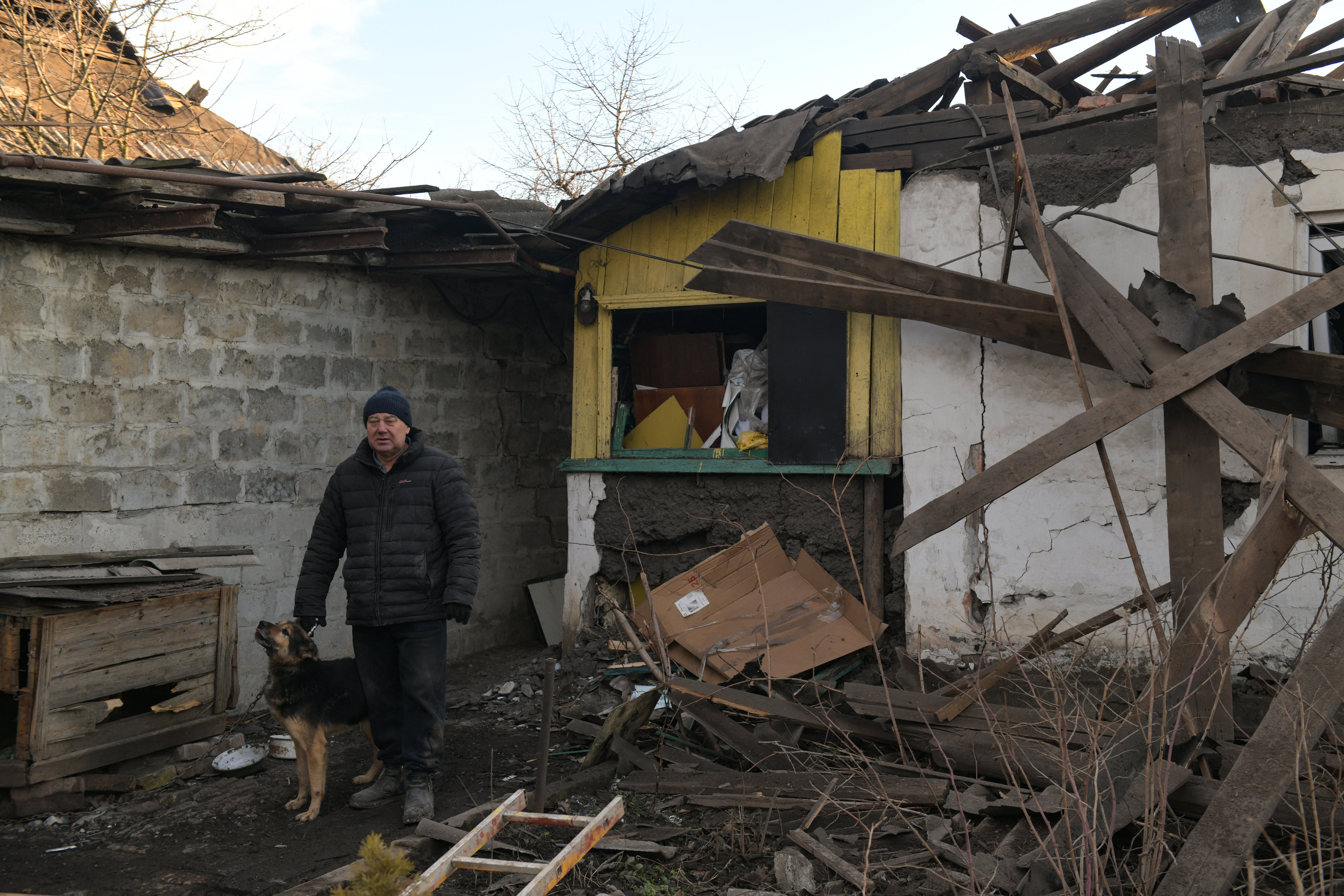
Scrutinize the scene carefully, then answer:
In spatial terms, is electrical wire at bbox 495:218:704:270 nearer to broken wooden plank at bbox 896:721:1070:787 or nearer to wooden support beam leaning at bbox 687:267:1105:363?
wooden support beam leaning at bbox 687:267:1105:363

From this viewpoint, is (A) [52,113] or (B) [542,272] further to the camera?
(A) [52,113]

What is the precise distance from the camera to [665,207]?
634 cm

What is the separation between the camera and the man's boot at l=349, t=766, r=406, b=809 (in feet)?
14.3

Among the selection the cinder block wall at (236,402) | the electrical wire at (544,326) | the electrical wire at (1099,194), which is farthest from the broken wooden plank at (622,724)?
the electrical wire at (544,326)

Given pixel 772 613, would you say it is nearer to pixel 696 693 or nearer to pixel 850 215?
pixel 696 693

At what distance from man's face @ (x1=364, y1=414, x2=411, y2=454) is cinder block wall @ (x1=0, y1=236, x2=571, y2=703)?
6.75 ft

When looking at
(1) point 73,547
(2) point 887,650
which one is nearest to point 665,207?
(2) point 887,650

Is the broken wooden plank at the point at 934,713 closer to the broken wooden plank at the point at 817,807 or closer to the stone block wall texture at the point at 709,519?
the broken wooden plank at the point at 817,807

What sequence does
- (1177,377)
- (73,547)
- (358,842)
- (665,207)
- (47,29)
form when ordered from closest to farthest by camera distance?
(1177,377) < (358,842) < (73,547) < (665,207) < (47,29)

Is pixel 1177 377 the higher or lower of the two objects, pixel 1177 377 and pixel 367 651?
the higher

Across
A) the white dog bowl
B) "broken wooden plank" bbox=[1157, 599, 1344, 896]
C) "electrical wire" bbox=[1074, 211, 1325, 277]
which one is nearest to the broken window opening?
"electrical wire" bbox=[1074, 211, 1325, 277]

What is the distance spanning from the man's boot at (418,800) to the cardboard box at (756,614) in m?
1.48

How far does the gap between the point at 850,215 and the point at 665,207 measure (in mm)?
1264

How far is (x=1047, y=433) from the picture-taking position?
15.6ft
